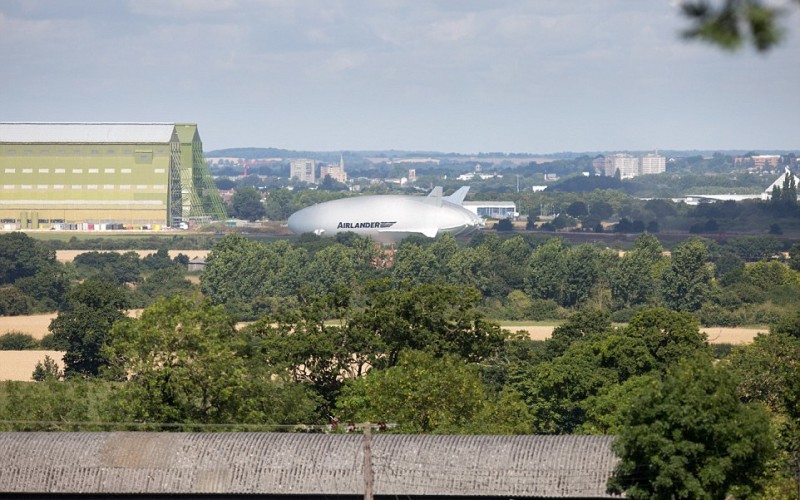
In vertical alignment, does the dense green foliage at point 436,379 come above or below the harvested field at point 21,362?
above

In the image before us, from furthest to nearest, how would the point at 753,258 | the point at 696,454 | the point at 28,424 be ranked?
the point at 753,258, the point at 28,424, the point at 696,454

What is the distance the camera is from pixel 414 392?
4056 centimetres

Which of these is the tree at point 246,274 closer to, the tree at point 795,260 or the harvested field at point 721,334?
the harvested field at point 721,334

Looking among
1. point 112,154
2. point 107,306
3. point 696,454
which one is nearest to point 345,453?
point 696,454

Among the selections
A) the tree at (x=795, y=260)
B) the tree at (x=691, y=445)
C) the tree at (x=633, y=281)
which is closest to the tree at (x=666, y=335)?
the tree at (x=691, y=445)

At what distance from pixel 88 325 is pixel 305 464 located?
37.3 meters

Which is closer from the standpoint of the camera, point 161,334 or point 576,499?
point 576,499

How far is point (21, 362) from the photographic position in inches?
2810

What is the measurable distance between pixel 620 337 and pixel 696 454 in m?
22.4

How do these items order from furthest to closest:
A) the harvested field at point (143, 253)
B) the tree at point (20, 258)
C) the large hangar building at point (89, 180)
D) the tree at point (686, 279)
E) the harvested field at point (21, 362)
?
the large hangar building at point (89, 180) < the harvested field at point (143, 253) < the tree at point (20, 258) < the tree at point (686, 279) < the harvested field at point (21, 362)

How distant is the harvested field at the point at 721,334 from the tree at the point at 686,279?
1522 cm

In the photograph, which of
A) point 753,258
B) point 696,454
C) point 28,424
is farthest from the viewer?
point 753,258

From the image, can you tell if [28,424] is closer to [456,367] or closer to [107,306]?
[456,367]

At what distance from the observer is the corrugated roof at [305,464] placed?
31031 millimetres
